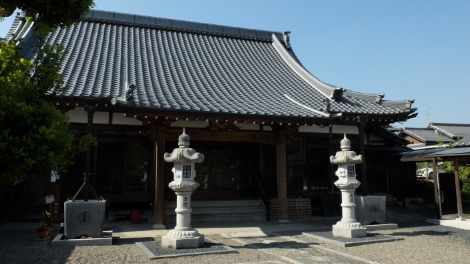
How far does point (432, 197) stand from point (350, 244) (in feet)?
36.8

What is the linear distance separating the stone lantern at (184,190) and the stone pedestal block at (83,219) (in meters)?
1.76

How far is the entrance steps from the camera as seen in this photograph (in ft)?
39.1

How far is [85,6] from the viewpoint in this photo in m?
4.46

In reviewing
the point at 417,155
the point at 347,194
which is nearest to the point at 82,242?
the point at 347,194

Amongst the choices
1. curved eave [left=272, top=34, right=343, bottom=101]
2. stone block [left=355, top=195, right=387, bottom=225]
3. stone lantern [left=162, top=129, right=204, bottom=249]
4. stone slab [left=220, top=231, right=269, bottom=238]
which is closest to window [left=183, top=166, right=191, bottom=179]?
stone lantern [left=162, top=129, right=204, bottom=249]

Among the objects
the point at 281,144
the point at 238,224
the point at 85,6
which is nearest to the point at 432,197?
the point at 281,144

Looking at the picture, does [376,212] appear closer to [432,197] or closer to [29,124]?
[432,197]

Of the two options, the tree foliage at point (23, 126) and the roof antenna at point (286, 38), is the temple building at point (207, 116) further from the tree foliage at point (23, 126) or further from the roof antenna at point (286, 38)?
the tree foliage at point (23, 126)

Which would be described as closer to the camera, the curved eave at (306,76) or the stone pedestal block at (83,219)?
the stone pedestal block at (83,219)

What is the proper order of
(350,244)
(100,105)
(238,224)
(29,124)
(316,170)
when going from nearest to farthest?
(29,124)
(350,244)
(100,105)
(238,224)
(316,170)

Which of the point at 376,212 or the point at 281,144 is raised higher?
the point at 281,144

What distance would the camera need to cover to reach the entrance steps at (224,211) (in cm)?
1191

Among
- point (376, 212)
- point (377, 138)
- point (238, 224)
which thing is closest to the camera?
point (376, 212)

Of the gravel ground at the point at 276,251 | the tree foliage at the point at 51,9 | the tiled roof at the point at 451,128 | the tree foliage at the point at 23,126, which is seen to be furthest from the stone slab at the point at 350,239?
the tiled roof at the point at 451,128
